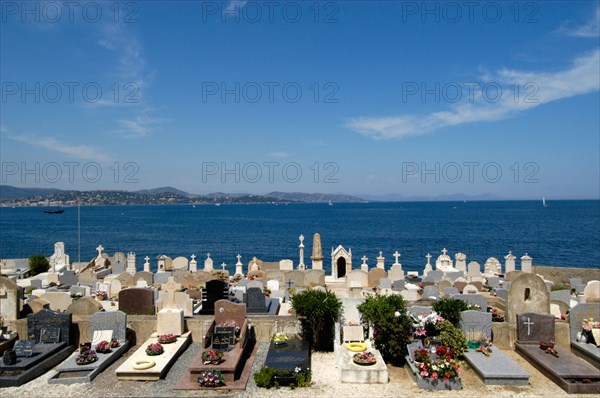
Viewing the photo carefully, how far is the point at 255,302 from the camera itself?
1582 centimetres

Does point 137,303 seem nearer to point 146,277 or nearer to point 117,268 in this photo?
point 146,277

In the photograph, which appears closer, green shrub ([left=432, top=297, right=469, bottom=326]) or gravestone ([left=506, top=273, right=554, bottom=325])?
green shrub ([left=432, top=297, right=469, bottom=326])

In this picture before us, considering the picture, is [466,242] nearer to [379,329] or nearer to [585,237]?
[585,237]

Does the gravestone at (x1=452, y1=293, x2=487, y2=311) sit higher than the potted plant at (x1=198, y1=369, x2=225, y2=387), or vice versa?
the gravestone at (x1=452, y1=293, x2=487, y2=311)

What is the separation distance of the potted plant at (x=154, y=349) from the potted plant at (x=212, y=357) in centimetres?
153

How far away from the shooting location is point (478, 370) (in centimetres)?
1041

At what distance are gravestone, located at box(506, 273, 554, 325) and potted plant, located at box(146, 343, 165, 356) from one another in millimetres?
10113

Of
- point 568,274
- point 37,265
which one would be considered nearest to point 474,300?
point 568,274

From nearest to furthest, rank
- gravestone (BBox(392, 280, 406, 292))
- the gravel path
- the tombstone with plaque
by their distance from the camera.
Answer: the gravel path → the tombstone with plaque → gravestone (BBox(392, 280, 406, 292))

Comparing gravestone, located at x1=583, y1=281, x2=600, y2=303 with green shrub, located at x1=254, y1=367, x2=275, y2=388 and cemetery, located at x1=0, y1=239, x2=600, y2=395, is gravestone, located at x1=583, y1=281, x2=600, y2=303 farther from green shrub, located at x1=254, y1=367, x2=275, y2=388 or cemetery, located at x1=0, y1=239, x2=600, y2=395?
green shrub, located at x1=254, y1=367, x2=275, y2=388

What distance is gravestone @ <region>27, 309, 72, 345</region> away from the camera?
12.1 m

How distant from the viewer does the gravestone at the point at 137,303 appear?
14.9m

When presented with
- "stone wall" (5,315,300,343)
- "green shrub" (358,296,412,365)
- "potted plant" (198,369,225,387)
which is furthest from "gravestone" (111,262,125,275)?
"green shrub" (358,296,412,365)

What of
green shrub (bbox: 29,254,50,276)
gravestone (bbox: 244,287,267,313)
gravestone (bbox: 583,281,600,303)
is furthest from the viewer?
green shrub (bbox: 29,254,50,276)
